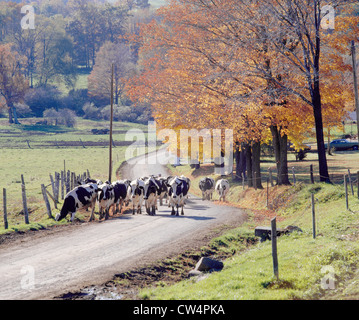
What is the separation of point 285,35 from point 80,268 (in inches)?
680

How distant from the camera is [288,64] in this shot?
2334cm

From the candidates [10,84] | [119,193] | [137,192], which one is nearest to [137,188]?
[137,192]

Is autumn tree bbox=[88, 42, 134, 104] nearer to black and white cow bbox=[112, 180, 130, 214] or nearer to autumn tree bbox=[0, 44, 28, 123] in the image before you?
autumn tree bbox=[0, 44, 28, 123]

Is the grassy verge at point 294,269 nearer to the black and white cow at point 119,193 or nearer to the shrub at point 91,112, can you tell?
the black and white cow at point 119,193

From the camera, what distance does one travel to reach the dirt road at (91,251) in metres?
11.5

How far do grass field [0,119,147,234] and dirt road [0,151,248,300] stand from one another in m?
3.12

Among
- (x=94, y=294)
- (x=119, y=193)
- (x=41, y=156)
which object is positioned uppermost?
(x=41, y=156)

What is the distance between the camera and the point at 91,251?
14.9m

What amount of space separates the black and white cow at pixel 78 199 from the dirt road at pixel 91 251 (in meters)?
1.25

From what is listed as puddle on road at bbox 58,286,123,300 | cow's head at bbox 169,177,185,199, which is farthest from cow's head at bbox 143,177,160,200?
puddle on road at bbox 58,286,123,300

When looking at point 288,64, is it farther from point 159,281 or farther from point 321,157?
point 159,281

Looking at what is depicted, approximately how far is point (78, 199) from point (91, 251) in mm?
7186

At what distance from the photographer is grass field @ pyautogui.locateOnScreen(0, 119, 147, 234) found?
2622 centimetres

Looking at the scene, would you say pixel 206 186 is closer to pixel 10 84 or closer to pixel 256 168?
pixel 256 168
